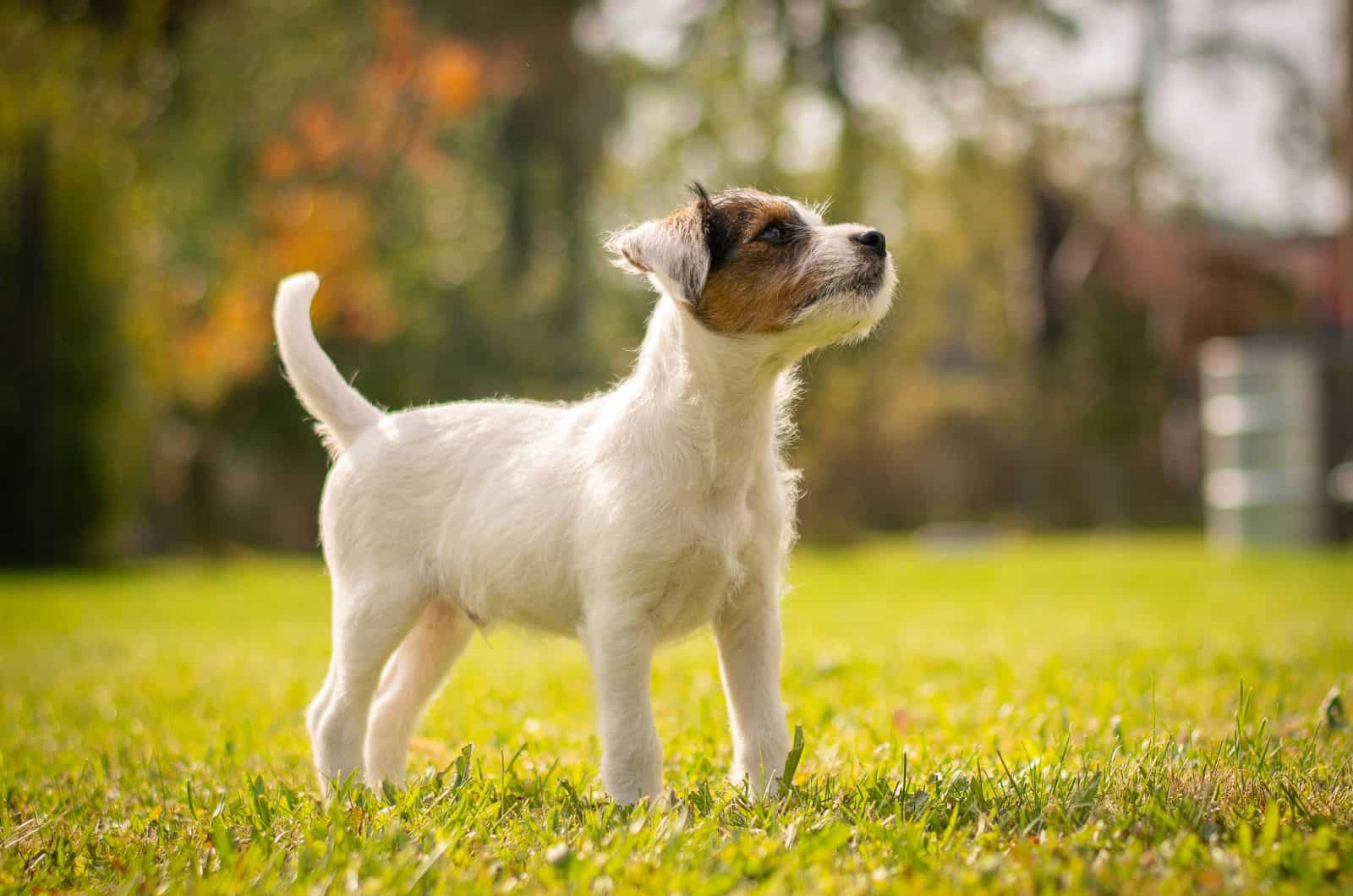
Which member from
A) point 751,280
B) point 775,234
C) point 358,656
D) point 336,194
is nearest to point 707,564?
point 751,280

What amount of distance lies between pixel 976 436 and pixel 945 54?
8967 millimetres

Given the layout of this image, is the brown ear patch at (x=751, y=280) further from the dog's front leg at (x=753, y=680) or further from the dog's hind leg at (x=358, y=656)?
the dog's hind leg at (x=358, y=656)

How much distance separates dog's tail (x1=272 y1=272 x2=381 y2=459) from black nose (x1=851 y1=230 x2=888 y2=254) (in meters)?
1.89

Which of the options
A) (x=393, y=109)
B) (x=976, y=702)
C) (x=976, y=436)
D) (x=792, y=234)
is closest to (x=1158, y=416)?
(x=976, y=436)

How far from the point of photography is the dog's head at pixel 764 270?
362 cm

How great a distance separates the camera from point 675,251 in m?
3.63

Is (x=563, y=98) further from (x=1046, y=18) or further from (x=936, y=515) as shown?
(x=936, y=515)

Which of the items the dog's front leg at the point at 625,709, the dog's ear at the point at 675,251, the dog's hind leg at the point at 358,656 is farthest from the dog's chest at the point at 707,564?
the dog's hind leg at the point at 358,656

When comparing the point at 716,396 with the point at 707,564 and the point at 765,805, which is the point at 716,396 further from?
the point at 765,805

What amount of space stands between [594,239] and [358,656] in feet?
84.5

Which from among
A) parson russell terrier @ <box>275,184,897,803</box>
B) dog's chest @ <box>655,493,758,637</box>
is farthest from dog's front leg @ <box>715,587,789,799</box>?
dog's chest @ <box>655,493,758,637</box>

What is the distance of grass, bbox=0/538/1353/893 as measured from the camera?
2916 mm

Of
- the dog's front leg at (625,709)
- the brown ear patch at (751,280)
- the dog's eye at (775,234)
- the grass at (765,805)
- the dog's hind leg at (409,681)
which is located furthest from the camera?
the dog's hind leg at (409,681)

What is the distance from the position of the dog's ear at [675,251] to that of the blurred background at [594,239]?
15.9 meters
